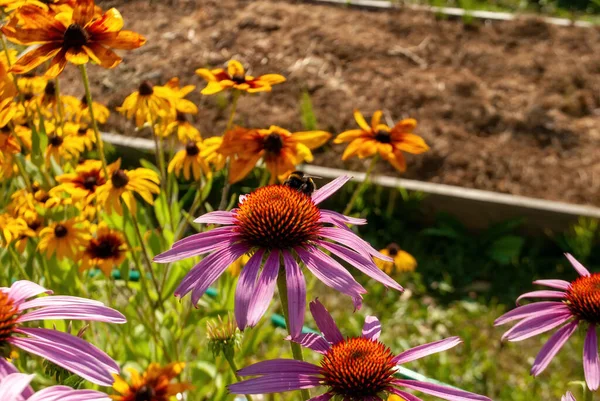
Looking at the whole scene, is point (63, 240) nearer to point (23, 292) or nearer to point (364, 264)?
point (23, 292)

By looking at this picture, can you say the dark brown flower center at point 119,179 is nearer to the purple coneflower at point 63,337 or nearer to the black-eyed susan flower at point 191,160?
the black-eyed susan flower at point 191,160

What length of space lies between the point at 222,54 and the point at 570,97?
212 cm

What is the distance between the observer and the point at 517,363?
8.70 ft

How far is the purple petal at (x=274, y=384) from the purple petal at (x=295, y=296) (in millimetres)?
56

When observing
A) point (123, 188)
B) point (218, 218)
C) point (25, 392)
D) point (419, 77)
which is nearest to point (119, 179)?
point (123, 188)

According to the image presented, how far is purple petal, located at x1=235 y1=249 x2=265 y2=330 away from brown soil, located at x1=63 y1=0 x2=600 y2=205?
2.66m

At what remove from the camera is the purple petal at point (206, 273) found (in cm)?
97

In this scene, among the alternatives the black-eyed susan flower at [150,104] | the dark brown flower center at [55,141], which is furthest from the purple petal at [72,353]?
the dark brown flower center at [55,141]

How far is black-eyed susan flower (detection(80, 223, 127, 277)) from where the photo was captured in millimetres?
1806

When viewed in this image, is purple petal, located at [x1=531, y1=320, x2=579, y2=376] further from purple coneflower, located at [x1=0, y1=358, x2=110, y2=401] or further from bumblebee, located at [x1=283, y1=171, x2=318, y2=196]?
purple coneflower, located at [x1=0, y1=358, x2=110, y2=401]

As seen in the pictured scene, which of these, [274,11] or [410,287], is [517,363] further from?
[274,11]

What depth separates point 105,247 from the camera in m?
1.87

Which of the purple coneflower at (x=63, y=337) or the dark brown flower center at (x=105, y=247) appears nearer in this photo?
the purple coneflower at (x=63, y=337)

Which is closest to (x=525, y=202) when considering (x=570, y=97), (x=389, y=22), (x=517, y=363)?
(x=517, y=363)
